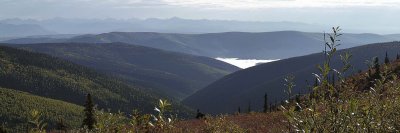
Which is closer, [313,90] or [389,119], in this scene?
[313,90]

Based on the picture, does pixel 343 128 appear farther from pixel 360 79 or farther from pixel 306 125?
pixel 360 79

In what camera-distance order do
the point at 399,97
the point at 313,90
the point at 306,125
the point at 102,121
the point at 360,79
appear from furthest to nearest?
1. the point at 360,79
2. the point at 399,97
3. the point at 102,121
4. the point at 313,90
5. the point at 306,125

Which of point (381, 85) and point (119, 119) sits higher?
point (381, 85)

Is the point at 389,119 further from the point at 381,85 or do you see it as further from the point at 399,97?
the point at 399,97

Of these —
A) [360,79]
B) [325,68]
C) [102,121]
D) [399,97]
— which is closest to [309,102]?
[325,68]

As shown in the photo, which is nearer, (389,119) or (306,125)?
(306,125)

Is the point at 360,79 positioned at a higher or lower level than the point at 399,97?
lower

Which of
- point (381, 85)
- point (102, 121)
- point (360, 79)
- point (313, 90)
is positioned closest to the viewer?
point (313, 90)

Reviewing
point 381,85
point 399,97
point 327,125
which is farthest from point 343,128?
point 399,97

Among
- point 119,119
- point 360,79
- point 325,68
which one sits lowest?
point 360,79
